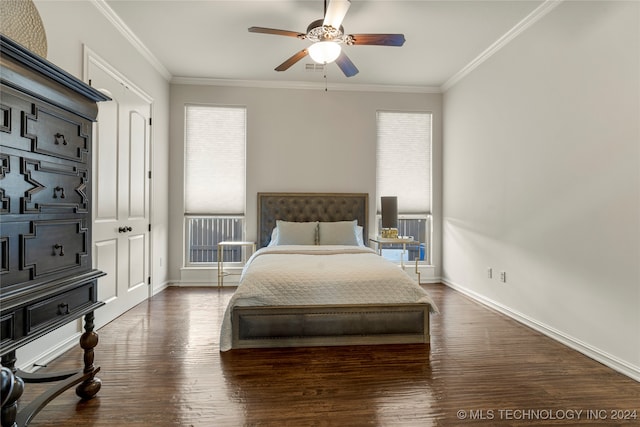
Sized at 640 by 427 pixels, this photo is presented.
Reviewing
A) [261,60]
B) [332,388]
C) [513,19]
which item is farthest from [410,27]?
[332,388]

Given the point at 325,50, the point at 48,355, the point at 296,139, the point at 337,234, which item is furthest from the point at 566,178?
the point at 48,355

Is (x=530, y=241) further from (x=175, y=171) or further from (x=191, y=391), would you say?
(x=175, y=171)

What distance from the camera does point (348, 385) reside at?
217 centimetres

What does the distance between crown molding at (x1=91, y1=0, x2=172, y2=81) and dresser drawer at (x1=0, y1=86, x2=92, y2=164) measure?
1.98m

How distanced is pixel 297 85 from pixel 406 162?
2.02m

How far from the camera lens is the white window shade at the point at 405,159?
17.2 ft

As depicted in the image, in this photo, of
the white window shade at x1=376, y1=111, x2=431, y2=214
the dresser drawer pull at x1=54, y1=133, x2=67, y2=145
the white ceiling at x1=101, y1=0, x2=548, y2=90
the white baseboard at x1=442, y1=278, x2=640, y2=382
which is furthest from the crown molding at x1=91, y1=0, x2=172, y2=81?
the white baseboard at x1=442, y1=278, x2=640, y2=382

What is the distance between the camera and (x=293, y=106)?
5.06 m

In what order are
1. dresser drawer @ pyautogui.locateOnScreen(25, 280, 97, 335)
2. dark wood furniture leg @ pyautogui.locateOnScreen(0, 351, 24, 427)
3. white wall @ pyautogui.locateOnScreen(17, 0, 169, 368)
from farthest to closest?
white wall @ pyautogui.locateOnScreen(17, 0, 169, 368) < dresser drawer @ pyautogui.locateOnScreen(25, 280, 97, 335) < dark wood furniture leg @ pyautogui.locateOnScreen(0, 351, 24, 427)

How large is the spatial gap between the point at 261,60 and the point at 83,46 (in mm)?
1959

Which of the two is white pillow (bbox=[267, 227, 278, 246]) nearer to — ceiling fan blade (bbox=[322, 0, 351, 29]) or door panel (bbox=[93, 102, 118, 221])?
door panel (bbox=[93, 102, 118, 221])

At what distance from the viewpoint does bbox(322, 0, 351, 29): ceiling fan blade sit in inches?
94.3

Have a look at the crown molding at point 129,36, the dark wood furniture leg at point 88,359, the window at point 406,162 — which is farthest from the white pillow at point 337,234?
the crown molding at point 129,36

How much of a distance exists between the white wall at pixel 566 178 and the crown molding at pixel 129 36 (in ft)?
13.3
